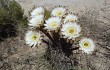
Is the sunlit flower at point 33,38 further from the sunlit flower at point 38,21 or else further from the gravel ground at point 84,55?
the gravel ground at point 84,55

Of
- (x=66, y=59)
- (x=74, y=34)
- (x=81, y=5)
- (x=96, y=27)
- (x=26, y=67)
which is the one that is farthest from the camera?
(x=81, y=5)

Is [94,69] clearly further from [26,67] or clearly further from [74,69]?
[26,67]

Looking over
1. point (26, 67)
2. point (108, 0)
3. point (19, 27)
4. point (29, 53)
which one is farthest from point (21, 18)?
point (108, 0)

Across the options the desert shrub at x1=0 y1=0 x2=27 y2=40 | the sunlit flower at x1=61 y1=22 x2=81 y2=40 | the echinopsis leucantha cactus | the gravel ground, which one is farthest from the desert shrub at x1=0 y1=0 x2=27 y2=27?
the sunlit flower at x1=61 y1=22 x2=81 y2=40

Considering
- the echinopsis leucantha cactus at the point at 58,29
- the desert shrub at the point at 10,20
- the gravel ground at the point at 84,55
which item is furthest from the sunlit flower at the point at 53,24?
the desert shrub at the point at 10,20

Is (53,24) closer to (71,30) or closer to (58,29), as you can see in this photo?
(58,29)

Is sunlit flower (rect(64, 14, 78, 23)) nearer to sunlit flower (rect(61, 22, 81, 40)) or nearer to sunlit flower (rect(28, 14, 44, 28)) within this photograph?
sunlit flower (rect(61, 22, 81, 40))
